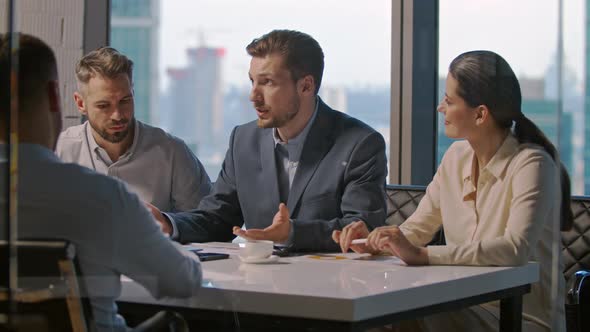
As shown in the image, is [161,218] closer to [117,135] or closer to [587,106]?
[117,135]

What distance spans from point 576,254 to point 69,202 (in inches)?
→ 59.0

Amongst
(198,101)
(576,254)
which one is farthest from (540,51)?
(198,101)

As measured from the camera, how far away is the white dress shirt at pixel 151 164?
5.39 ft

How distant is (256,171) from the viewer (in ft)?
8.03

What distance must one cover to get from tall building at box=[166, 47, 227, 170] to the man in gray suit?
11cm

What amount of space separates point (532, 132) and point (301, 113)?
0.61 meters

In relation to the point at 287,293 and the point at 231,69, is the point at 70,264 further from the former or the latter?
the point at 231,69

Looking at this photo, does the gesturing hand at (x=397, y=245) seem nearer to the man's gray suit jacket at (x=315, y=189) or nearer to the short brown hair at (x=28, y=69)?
the man's gray suit jacket at (x=315, y=189)

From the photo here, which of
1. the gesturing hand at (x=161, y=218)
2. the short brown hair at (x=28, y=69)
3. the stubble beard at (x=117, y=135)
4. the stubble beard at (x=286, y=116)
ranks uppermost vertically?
the short brown hair at (x=28, y=69)

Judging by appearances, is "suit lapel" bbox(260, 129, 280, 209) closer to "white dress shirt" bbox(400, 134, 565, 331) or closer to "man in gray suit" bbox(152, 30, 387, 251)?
"man in gray suit" bbox(152, 30, 387, 251)

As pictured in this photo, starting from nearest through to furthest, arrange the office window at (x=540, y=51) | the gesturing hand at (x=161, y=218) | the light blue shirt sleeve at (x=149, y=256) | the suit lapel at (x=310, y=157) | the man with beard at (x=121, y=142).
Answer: the light blue shirt sleeve at (x=149, y=256) < the man with beard at (x=121, y=142) < the gesturing hand at (x=161, y=218) < the office window at (x=540, y=51) < the suit lapel at (x=310, y=157)

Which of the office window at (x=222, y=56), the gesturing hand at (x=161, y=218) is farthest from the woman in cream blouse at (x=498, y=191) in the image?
the gesturing hand at (x=161, y=218)

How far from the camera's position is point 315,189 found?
7.94ft

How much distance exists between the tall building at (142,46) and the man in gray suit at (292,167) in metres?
0.26
